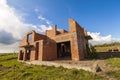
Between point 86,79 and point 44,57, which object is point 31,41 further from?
point 86,79

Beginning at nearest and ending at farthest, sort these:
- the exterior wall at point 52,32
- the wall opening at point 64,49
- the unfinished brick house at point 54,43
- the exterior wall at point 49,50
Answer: the unfinished brick house at point 54,43, the exterior wall at point 49,50, the exterior wall at point 52,32, the wall opening at point 64,49

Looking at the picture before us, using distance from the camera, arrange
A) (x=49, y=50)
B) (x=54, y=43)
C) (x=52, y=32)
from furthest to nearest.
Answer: (x=52, y=32) → (x=54, y=43) → (x=49, y=50)

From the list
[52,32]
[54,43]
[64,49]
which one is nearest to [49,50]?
[54,43]

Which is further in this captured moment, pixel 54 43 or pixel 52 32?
pixel 52 32

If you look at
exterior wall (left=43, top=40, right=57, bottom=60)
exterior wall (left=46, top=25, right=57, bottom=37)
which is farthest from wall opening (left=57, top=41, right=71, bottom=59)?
exterior wall (left=43, top=40, right=57, bottom=60)

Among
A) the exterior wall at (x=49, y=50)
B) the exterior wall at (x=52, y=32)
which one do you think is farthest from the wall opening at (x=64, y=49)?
the exterior wall at (x=49, y=50)

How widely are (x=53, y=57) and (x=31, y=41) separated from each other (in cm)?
628

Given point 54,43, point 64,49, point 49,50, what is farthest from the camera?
point 64,49

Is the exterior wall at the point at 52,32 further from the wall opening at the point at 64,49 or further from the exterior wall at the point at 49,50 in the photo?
the wall opening at the point at 64,49

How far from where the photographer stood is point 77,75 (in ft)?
40.2

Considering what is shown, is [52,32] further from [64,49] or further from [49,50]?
[64,49]

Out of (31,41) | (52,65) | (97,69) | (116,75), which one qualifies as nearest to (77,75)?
(97,69)

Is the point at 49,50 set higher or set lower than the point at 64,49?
lower

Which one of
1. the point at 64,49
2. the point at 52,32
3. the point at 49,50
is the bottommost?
the point at 49,50
